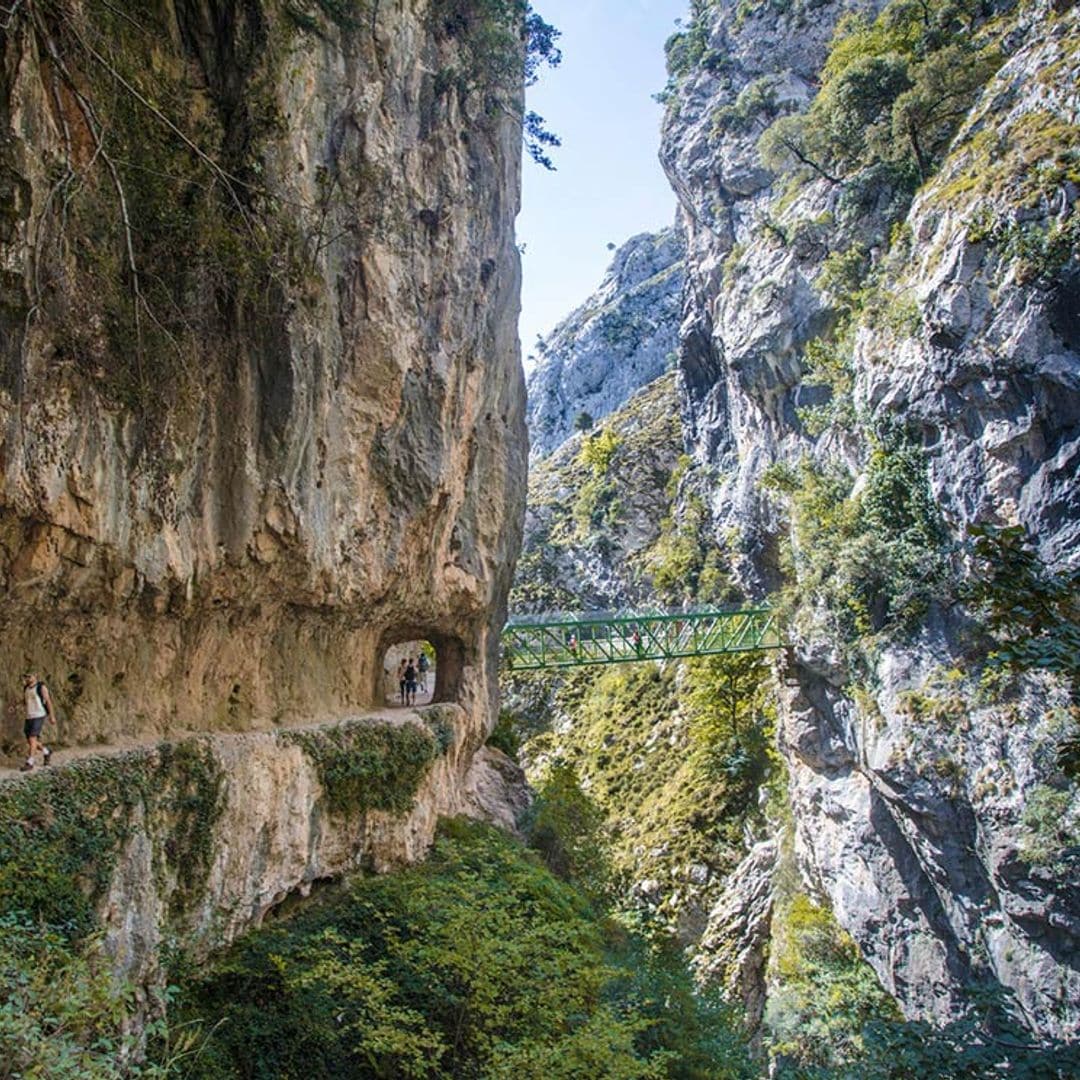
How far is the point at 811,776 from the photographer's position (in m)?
25.4

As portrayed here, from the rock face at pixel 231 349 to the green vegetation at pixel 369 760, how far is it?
2.85ft

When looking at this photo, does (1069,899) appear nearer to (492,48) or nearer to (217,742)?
(217,742)

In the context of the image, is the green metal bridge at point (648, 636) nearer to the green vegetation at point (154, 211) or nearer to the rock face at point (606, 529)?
the green vegetation at point (154, 211)

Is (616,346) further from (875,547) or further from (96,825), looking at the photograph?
(96,825)

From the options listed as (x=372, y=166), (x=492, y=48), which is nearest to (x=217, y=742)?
(x=372, y=166)

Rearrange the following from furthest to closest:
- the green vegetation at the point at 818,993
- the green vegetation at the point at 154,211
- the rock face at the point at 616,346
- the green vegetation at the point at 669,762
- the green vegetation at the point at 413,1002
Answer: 1. the rock face at the point at 616,346
2. the green vegetation at the point at 669,762
3. the green vegetation at the point at 818,993
4. the green vegetation at the point at 413,1002
5. the green vegetation at the point at 154,211

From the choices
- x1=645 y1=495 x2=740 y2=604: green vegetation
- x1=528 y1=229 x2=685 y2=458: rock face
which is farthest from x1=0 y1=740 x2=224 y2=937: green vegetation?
x1=528 y1=229 x2=685 y2=458: rock face

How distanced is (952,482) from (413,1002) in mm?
15739

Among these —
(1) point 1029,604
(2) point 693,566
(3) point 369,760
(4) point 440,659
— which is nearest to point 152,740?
(3) point 369,760

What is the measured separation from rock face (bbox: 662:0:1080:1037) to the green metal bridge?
2048mm

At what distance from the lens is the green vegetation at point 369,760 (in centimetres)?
1220

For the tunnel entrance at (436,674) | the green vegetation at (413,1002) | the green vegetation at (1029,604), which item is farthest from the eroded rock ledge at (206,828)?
the green vegetation at (1029,604)

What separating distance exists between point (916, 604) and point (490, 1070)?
1565cm

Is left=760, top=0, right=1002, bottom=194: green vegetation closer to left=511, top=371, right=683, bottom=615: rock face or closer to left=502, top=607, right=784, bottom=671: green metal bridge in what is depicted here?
left=502, top=607, right=784, bottom=671: green metal bridge
